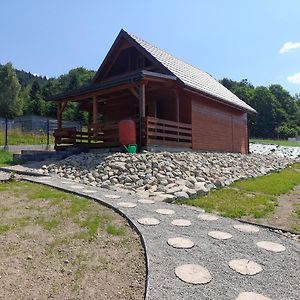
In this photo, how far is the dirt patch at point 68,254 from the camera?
8.71 ft

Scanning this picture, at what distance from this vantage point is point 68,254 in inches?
128

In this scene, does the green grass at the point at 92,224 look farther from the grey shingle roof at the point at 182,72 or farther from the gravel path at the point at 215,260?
the grey shingle roof at the point at 182,72

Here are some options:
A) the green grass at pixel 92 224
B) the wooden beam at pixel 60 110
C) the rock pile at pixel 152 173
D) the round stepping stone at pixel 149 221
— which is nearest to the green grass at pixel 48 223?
the green grass at pixel 92 224

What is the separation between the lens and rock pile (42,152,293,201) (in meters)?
6.62

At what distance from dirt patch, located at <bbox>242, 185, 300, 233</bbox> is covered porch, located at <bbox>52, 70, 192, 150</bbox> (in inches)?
195

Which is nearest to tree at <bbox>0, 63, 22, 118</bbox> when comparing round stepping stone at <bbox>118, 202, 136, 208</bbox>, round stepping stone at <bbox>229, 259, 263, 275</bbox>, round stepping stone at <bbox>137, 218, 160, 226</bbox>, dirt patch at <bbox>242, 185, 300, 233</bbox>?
round stepping stone at <bbox>118, 202, 136, 208</bbox>

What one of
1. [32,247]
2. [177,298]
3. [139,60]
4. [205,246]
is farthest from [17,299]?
[139,60]

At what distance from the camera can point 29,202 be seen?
5051mm

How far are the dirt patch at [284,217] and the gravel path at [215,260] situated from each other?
16.1 inches

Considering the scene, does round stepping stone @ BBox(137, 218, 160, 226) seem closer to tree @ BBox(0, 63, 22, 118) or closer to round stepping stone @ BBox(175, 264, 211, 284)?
round stepping stone @ BBox(175, 264, 211, 284)

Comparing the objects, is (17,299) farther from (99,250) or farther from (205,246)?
(205,246)

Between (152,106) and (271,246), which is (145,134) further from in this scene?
(271,246)

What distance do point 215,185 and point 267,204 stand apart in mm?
1867

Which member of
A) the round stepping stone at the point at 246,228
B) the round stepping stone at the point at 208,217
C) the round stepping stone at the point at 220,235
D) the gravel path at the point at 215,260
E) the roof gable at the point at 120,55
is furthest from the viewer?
the roof gable at the point at 120,55
